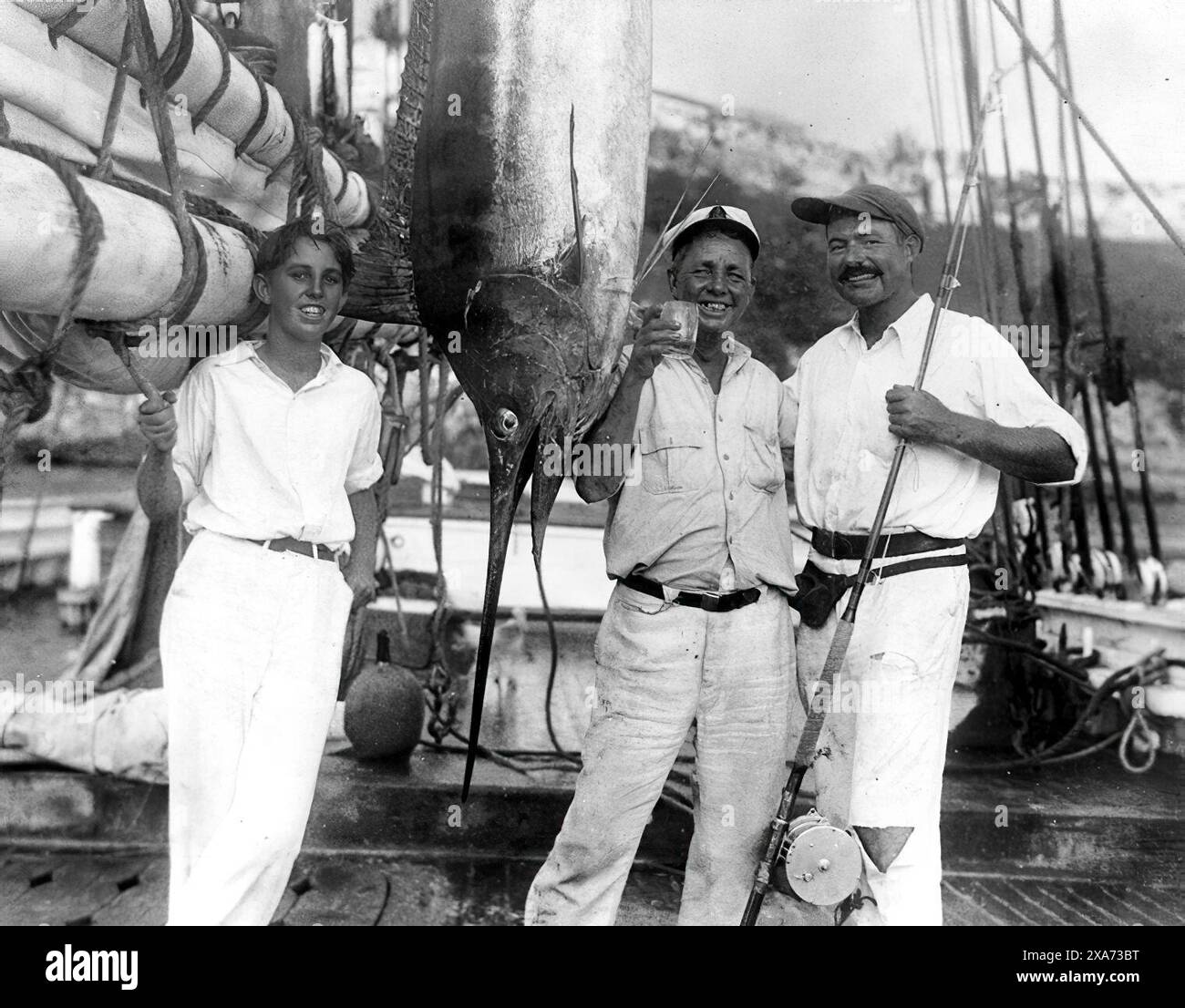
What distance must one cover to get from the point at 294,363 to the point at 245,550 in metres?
0.42

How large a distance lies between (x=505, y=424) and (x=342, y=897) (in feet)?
5.51

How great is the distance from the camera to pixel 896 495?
7.64 feet

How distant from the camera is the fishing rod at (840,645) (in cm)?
222

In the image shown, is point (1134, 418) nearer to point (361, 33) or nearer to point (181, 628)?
point (361, 33)

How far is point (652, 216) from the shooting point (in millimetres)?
4586

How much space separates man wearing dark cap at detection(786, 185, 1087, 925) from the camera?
7.24ft

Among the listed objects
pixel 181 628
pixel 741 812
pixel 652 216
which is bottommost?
pixel 741 812

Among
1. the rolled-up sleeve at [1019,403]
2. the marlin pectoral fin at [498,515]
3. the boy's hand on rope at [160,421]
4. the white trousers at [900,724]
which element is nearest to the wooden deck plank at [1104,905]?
the white trousers at [900,724]

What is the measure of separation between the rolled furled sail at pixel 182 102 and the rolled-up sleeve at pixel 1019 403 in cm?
160

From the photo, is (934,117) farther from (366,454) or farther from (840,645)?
(366,454)

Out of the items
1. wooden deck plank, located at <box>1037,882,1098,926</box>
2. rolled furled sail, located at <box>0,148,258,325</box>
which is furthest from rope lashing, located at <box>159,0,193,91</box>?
wooden deck plank, located at <box>1037,882,1098,926</box>

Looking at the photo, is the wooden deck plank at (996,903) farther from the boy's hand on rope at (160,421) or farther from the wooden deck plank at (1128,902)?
the boy's hand on rope at (160,421)

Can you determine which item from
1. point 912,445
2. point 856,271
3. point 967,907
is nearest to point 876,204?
point 856,271
